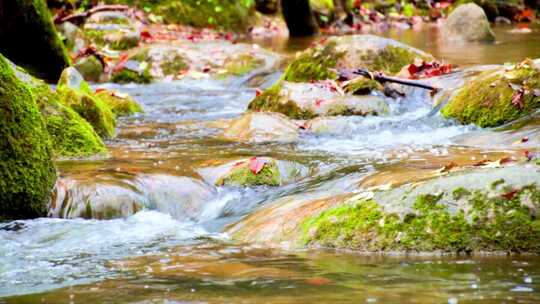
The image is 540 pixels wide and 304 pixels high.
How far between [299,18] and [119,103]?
465 inches

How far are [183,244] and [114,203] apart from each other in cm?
112

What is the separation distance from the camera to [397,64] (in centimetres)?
1135

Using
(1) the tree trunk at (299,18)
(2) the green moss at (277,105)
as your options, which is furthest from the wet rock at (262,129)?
(1) the tree trunk at (299,18)

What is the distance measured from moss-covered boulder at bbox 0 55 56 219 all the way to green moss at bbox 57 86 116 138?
2600 mm

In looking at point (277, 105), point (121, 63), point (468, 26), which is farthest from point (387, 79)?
point (468, 26)

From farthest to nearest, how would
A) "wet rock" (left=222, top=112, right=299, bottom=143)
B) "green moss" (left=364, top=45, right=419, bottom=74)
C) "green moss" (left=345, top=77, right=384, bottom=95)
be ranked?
1. "green moss" (left=364, top=45, right=419, bottom=74)
2. "green moss" (left=345, top=77, right=384, bottom=95)
3. "wet rock" (left=222, top=112, right=299, bottom=143)

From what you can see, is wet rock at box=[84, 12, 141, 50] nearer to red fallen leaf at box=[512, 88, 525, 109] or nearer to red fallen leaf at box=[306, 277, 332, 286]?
red fallen leaf at box=[512, 88, 525, 109]

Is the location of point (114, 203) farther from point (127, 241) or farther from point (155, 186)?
point (127, 241)

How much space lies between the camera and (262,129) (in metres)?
8.63

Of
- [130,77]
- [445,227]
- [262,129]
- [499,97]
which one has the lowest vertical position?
[130,77]

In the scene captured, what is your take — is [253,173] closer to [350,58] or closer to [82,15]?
[350,58]

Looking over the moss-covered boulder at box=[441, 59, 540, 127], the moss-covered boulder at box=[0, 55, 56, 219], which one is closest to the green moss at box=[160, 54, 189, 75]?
the moss-covered boulder at box=[441, 59, 540, 127]

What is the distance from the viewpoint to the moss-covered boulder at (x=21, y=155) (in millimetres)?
5695

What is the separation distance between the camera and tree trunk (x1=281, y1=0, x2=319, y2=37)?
21.4 meters
